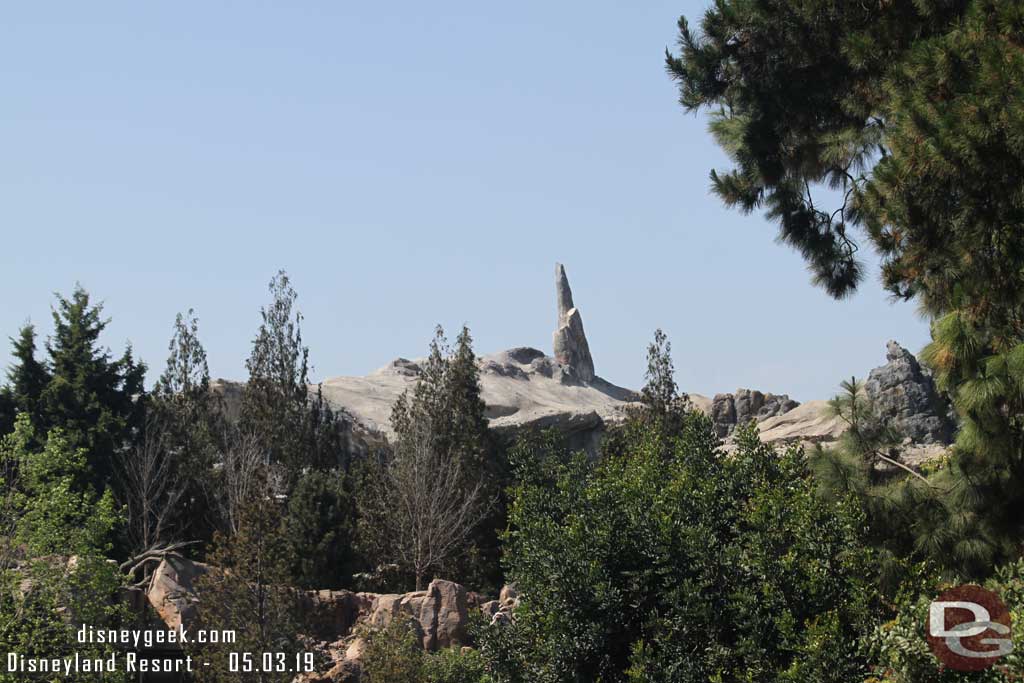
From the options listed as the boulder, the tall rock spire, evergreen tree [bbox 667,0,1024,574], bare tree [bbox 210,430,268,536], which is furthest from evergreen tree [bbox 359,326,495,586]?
the tall rock spire

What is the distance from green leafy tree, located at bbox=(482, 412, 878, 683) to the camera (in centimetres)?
1418

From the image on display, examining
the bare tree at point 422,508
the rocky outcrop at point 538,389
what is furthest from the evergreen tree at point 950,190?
the rocky outcrop at point 538,389

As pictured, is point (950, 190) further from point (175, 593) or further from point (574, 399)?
point (574, 399)

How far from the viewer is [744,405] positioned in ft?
186

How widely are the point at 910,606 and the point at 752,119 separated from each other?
7.42 meters

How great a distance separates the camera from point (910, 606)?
43.0 feet

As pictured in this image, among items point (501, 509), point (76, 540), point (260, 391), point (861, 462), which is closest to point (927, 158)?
point (861, 462)

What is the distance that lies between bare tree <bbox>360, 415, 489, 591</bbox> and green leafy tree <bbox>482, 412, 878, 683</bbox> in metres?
14.7

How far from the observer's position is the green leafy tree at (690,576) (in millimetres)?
14180

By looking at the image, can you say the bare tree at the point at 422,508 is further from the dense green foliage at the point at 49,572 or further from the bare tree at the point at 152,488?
the dense green foliage at the point at 49,572

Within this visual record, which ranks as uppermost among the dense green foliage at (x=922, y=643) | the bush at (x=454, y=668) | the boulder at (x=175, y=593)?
the boulder at (x=175, y=593)

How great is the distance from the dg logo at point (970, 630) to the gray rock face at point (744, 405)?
4261 cm

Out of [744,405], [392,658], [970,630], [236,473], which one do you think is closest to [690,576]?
[970,630]

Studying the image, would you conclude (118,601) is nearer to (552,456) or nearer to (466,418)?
(552,456)
